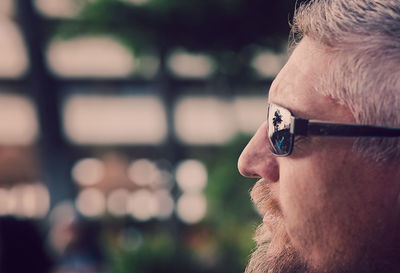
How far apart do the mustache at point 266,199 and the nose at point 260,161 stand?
3 centimetres

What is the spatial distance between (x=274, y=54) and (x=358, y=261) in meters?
3.20

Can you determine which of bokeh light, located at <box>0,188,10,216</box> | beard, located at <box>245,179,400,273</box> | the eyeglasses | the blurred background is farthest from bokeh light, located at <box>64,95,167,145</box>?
the eyeglasses

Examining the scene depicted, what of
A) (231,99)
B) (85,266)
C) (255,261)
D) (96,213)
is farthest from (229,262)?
(96,213)

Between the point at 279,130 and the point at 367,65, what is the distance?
24 cm

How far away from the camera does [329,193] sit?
967 millimetres

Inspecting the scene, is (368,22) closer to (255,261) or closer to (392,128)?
(392,128)

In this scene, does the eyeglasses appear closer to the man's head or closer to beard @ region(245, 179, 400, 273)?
the man's head

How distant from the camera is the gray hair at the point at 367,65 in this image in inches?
36.3

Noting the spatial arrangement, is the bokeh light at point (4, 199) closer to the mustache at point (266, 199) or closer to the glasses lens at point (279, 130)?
the mustache at point (266, 199)

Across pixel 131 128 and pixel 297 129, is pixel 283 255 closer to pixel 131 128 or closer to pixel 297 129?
pixel 297 129

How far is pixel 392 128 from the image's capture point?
0.92 metres

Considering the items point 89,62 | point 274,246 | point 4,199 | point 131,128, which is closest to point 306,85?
point 274,246

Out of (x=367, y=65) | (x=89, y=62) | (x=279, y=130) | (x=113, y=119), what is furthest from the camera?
(x=113, y=119)

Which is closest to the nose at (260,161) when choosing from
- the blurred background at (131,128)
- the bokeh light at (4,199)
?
the blurred background at (131,128)
